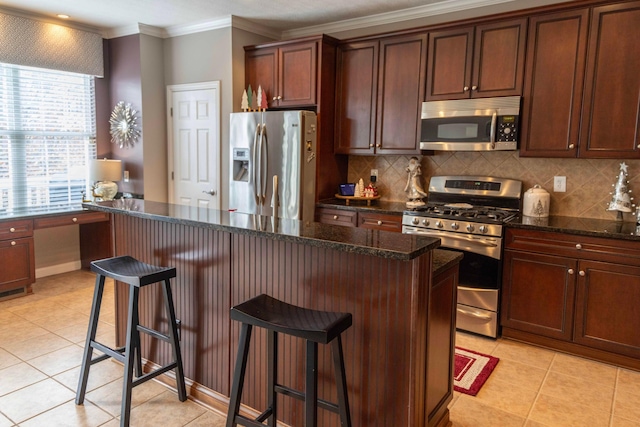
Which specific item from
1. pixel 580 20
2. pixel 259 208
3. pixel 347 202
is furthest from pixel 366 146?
pixel 580 20

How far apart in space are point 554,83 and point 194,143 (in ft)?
11.5

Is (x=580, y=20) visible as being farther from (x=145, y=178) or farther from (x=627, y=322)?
(x=145, y=178)

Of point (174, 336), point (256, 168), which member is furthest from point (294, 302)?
point (256, 168)

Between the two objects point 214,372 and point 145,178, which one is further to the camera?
point 145,178

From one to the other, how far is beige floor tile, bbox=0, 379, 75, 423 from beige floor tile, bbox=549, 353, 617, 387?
9.93 feet

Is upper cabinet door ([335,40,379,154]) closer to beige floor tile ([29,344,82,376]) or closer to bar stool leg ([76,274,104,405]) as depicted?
bar stool leg ([76,274,104,405])

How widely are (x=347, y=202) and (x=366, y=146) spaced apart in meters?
0.56

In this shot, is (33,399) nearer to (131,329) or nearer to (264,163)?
(131,329)

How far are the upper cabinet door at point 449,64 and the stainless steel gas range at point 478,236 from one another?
0.83 m

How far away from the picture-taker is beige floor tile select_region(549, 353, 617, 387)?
289cm

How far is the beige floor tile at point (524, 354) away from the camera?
3.11 meters

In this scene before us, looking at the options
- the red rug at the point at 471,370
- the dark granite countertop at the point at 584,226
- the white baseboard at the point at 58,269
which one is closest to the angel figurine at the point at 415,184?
the dark granite countertop at the point at 584,226

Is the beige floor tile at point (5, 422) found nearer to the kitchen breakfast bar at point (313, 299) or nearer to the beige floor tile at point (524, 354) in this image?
the kitchen breakfast bar at point (313, 299)

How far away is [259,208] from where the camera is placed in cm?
443
